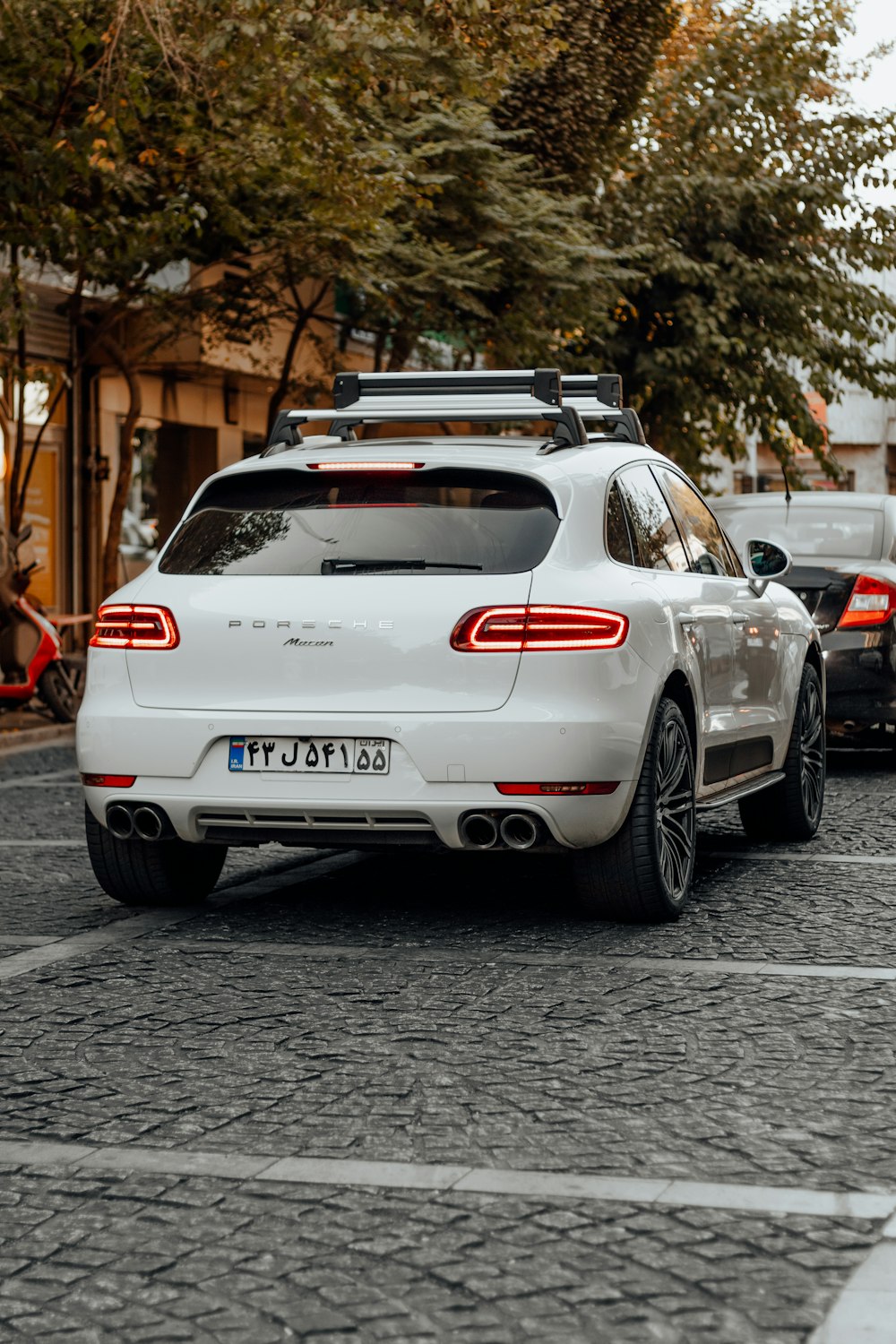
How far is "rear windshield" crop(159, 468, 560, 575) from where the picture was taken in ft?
21.2

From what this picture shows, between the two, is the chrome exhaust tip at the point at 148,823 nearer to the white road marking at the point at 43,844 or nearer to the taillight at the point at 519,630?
the taillight at the point at 519,630

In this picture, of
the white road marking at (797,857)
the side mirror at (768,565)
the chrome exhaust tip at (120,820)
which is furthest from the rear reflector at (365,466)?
the white road marking at (797,857)

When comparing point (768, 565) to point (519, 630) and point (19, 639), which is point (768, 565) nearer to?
point (519, 630)

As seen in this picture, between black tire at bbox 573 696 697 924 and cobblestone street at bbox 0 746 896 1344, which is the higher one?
black tire at bbox 573 696 697 924

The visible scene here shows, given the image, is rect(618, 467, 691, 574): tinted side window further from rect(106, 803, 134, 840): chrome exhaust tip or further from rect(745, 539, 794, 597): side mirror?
rect(106, 803, 134, 840): chrome exhaust tip

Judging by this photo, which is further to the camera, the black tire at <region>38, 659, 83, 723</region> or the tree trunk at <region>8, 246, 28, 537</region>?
the black tire at <region>38, 659, 83, 723</region>

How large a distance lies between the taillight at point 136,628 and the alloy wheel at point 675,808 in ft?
5.26

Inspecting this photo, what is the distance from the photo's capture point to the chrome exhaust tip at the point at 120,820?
261 inches

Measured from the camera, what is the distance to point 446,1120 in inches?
175

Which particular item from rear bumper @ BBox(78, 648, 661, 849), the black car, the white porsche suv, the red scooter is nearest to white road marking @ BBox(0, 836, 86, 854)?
the white porsche suv

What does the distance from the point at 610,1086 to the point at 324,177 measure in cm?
1106

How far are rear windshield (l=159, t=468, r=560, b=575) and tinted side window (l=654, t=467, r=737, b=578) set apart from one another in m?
1.38

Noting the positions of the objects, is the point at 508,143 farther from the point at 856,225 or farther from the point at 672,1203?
the point at 672,1203

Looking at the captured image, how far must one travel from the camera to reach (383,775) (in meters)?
6.30
